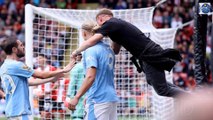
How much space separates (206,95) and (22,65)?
3.85 meters

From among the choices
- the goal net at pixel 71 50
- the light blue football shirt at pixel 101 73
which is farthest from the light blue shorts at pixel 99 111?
the goal net at pixel 71 50

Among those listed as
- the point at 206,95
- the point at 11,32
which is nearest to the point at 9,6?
the point at 11,32

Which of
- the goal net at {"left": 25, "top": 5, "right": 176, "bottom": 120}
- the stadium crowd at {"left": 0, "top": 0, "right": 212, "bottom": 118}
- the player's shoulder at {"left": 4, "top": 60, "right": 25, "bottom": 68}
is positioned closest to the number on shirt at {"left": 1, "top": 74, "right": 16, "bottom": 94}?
the player's shoulder at {"left": 4, "top": 60, "right": 25, "bottom": 68}

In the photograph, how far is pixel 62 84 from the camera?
9516 millimetres

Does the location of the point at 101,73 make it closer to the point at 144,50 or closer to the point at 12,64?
the point at 144,50

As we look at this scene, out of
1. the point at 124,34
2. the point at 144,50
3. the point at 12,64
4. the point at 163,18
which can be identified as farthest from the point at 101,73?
the point at 163,18

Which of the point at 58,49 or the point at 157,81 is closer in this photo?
the point at 157,81

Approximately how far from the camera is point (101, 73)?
569 centimetres

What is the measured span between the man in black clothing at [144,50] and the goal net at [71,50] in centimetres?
297

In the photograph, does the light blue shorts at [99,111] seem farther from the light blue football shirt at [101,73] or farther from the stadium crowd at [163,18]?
the stadium crowd at [163,18]

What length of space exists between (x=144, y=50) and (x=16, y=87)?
1.45 meters

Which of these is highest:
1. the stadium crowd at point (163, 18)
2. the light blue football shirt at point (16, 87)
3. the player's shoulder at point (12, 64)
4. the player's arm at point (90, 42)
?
the stadium crowd at point (163, 18)

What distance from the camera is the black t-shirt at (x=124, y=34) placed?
5.73 m

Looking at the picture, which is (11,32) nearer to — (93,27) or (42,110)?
(42,110)
